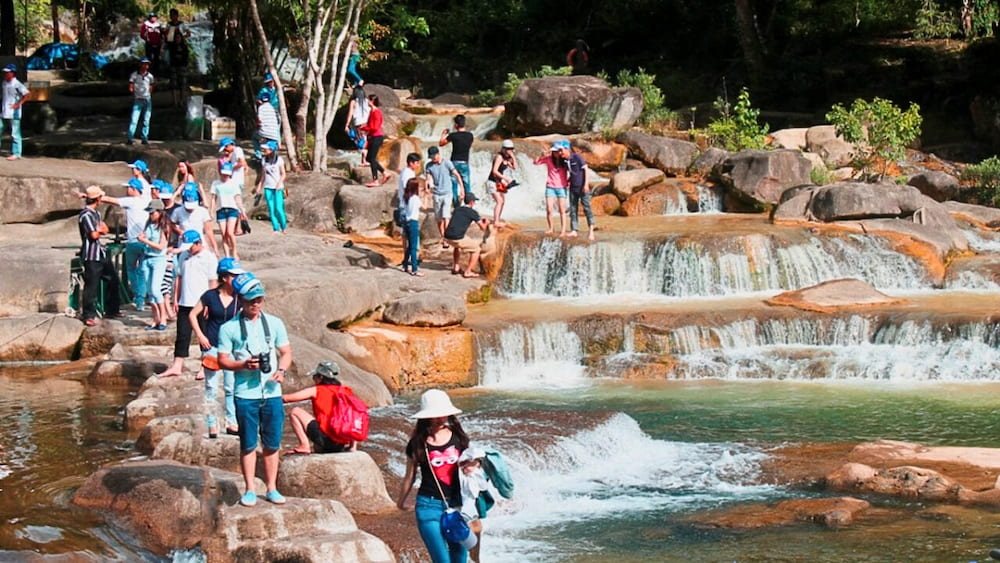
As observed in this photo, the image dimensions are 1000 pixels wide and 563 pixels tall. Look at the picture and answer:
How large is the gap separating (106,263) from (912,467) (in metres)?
9.42

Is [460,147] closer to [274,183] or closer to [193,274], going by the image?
[274,183]

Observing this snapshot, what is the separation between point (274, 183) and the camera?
20.7 m

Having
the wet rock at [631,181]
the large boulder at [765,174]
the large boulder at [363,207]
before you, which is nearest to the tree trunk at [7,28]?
the large boulder at [363,207]

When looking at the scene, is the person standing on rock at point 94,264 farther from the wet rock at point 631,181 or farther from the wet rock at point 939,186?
the wet rock at point 939,186

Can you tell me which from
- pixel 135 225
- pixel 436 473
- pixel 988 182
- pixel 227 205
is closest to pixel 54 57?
pixel 227 205

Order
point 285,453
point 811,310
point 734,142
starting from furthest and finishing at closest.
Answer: point 734,142
point 811,310
point 285,453

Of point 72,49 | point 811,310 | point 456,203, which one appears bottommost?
point 811,310

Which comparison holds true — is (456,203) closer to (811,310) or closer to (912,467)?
(811,310)

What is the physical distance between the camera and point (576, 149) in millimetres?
27875

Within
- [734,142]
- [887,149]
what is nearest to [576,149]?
[734,142]

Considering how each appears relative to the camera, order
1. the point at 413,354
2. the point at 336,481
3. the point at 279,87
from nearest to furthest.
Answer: the point at 336,481 → the point at 413,354 → the point at 279,87

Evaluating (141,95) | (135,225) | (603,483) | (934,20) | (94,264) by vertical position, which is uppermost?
(934,20)

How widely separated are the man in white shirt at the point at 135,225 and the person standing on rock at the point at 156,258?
0.31 ft

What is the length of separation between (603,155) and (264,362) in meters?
19.0
